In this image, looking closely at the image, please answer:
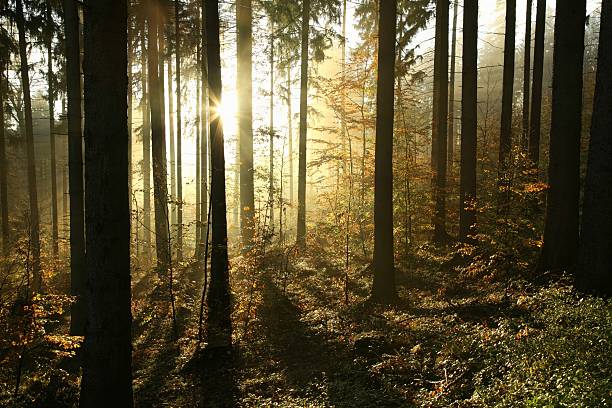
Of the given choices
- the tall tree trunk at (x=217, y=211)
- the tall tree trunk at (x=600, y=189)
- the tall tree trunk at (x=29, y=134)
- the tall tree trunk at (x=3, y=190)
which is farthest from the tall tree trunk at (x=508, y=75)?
the tall tree trunk at (x=3, y=190)

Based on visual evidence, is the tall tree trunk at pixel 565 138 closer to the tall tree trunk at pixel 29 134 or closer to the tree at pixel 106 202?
the tree at pixel 106 202

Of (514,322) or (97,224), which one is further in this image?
(514,322)

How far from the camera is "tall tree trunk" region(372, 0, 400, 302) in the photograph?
412 inches

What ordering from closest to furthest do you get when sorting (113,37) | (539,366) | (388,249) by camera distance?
(113,37), (539,366), (388,249)

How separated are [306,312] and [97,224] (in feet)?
24.8

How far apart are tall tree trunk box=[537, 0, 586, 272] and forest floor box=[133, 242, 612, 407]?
1.13 m

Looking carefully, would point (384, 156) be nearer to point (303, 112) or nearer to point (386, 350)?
point (386, 350)

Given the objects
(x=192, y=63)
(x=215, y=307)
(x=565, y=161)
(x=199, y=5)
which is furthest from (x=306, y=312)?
(x=192, y=63)

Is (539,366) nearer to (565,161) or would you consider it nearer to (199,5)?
(565,161)

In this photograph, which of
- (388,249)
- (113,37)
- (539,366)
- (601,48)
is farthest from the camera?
(388,249)

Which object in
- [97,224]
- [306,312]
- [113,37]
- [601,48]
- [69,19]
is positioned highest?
[69,19]

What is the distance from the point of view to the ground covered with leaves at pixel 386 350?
223 inches

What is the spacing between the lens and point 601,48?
7.51m

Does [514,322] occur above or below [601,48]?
below
